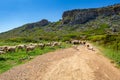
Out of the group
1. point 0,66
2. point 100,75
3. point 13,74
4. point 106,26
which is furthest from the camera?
point 106,26

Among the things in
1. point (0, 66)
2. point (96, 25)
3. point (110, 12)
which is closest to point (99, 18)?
point (110, 12)

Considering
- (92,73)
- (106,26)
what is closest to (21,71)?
(92,73)

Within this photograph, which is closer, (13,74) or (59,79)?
(59,79)

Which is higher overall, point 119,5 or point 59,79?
point 119,5

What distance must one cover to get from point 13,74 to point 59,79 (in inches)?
183

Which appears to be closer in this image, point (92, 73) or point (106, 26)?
point (92, 73)

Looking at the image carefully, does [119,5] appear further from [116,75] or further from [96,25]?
[116,75]

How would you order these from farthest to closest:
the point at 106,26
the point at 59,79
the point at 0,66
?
the point at 106,26
the point at 0,66
the point at 59,79

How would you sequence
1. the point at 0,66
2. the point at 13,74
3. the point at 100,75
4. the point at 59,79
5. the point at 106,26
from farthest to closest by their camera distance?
the point at 106,26 < the point at 0,66 < the point at 13,74 < the point at 100,75 < the point at 59,79

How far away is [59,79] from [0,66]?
9383mm

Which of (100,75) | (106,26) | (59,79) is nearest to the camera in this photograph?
(59,79)

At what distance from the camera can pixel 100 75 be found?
20500mm

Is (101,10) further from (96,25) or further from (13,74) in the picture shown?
(13,74)

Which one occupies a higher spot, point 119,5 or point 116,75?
point 119,5
